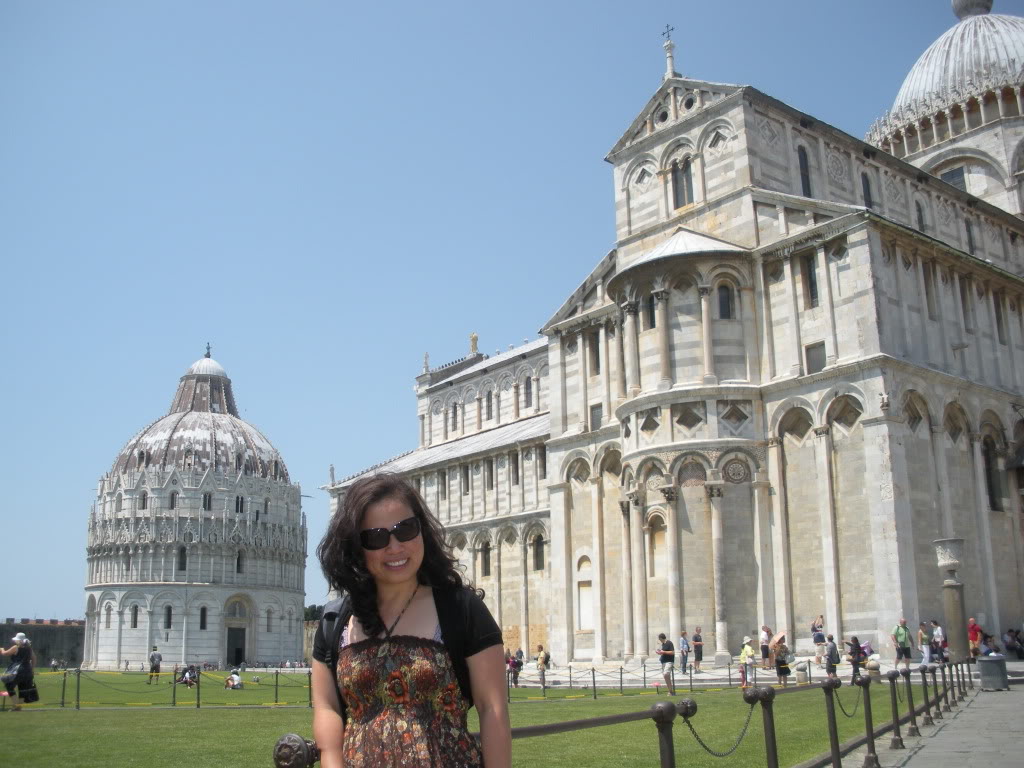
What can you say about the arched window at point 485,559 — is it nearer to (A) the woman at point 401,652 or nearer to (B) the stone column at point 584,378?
(B) the stone column at point 584,378

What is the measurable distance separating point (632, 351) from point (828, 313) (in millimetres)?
6376

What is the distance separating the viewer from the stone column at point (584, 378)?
1454 inches

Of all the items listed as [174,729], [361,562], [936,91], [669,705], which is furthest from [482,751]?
[936,91]

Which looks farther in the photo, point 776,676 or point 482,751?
point 776,676

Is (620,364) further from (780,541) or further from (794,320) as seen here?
(780,541)

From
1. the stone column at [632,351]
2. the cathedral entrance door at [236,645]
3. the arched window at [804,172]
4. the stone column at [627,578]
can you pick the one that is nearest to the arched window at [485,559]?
the stone column at [627,578]

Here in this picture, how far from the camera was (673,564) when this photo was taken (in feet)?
97.6

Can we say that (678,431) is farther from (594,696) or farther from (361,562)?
(361,562)

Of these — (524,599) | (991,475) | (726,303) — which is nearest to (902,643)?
(991,475)

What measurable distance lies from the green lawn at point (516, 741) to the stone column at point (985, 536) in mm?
9921

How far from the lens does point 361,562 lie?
4.74 meters

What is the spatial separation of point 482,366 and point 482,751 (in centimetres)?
5926

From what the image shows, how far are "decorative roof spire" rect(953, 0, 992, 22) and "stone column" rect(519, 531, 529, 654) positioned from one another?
39.4 meters

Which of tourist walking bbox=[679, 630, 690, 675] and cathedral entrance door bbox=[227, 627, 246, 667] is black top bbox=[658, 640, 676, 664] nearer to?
tourist walking bbox=[679, 630, 690, 675]
